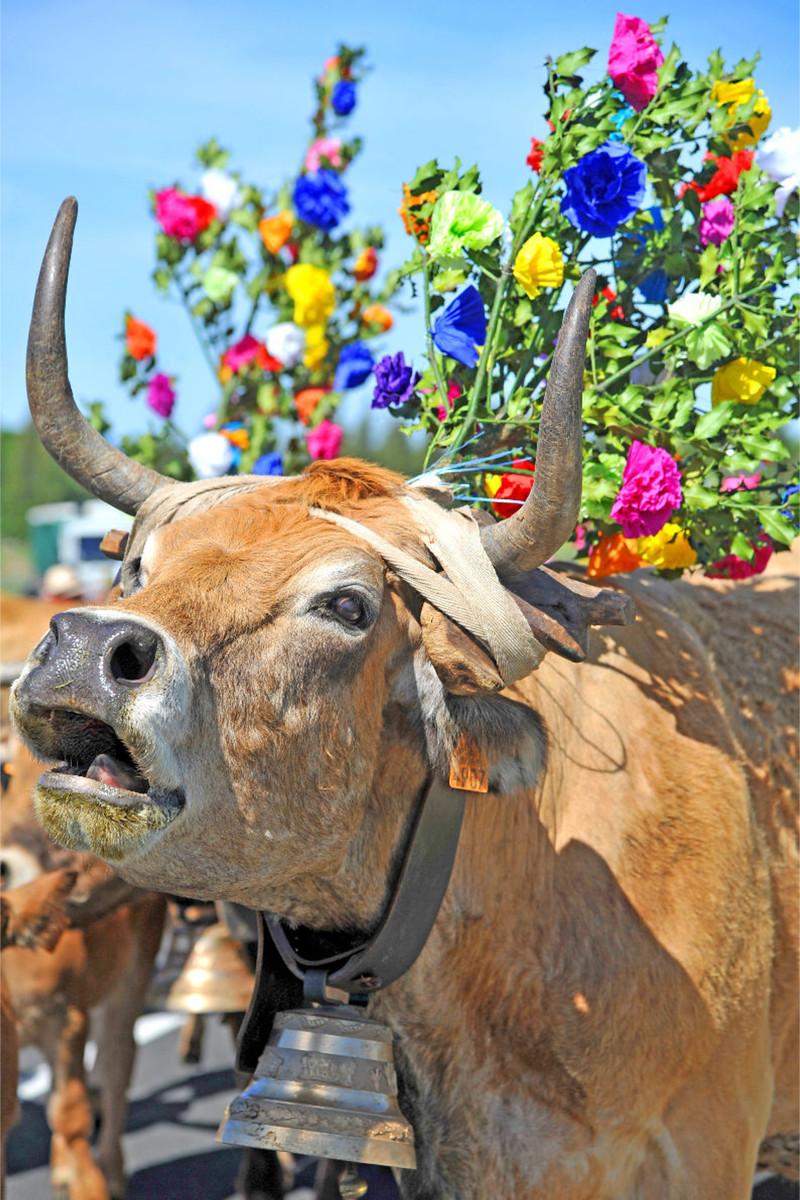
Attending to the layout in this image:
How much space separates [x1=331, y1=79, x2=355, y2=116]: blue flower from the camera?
4.83m

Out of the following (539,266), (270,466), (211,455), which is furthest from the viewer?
(211,455)

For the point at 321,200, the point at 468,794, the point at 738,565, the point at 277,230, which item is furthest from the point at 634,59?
the point at 277,230

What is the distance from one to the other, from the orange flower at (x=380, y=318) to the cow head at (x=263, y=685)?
6.78ft

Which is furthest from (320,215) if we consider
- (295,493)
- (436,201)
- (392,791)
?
(392,791)

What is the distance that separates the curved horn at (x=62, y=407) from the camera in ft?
8.63

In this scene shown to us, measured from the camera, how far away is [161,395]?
4516mm

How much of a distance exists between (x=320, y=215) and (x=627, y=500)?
2.22m

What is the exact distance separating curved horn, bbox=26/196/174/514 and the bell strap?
3.47 feet

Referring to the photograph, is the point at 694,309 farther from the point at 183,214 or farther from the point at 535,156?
the point at 183,214

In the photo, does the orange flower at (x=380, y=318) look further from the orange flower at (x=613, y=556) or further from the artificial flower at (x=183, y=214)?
the orange flower at (x=613, y=556)

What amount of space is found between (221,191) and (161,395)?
3.07 ft

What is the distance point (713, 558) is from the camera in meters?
3.06

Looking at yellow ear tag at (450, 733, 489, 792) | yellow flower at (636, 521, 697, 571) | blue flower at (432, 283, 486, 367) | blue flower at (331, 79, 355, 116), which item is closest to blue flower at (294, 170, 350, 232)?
blue flower at (331, 79, 355, 116)

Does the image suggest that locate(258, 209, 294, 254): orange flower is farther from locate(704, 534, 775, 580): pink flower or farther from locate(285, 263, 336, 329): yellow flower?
locate(704, 534, 775, 580): pink flower
